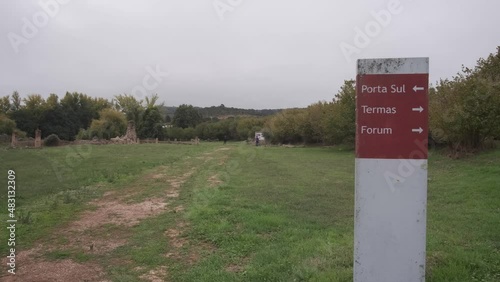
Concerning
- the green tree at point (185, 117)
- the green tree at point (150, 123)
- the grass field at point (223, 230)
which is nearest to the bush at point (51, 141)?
the green tree at point (150, 123)

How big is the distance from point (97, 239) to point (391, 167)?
17.9 ft

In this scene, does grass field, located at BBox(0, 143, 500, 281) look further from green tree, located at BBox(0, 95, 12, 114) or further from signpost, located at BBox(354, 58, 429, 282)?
green tree, located at BBox(0, 95, 12, 114)

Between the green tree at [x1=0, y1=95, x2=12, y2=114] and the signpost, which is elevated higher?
the green tree at [x1=0, y1=95, x2=12, y2=114]

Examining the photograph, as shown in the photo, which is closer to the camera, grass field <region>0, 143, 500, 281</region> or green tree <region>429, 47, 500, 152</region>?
grass field <region>0, 143, 500, 281</region>

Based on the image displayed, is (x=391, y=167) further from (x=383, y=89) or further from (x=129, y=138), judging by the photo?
(x=129, y=138)

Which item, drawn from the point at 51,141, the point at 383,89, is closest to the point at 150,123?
the point at 51,141

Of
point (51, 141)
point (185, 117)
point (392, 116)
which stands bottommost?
point (51, 141)

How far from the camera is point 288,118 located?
52469 mm

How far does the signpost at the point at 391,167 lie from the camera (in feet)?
11.0

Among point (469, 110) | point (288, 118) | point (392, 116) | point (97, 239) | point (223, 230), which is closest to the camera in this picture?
point (392, 116)

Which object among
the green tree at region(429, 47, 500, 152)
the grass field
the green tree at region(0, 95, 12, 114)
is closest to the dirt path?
the grass field

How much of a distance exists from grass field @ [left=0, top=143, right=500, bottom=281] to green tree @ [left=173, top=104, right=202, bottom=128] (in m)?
80.4

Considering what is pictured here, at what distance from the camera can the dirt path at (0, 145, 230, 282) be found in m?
5.24

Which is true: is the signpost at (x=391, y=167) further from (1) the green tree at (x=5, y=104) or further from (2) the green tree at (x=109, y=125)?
(1) the green tree at (x=5, y=104)
